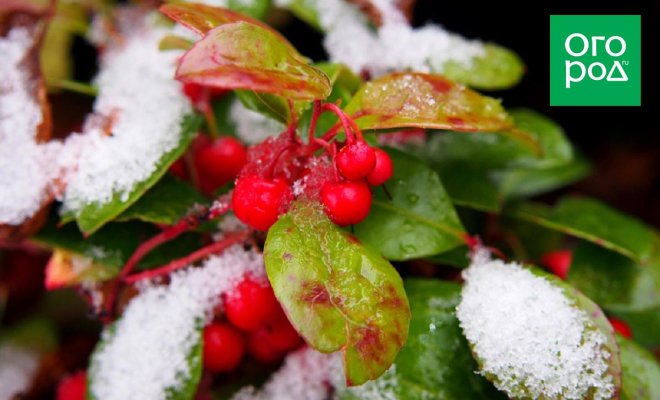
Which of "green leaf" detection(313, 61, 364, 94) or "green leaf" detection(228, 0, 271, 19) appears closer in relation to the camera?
"green leaf" detection(313, 61, 364, 94)

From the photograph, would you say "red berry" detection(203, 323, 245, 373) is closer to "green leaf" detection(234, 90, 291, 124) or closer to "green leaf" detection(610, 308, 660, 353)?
"green leaf" detection(234, 90, 291, 124)

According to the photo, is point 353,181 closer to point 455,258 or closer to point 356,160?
point 356,160

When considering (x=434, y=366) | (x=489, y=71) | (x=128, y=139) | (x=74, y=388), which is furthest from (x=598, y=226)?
(x=74, y=388)

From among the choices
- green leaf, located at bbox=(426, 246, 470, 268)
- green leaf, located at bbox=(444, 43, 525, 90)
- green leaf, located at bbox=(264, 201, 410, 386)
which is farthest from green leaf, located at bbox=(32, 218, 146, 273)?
green leaf, located at bbox=(444, 43, 525, 90)

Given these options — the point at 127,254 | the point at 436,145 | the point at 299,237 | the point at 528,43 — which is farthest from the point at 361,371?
the point at 528,43

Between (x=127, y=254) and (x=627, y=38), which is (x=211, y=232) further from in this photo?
(x=627, y=38)

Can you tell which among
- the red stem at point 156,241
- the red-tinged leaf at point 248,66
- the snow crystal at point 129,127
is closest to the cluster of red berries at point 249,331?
the red stem at point 156,241
